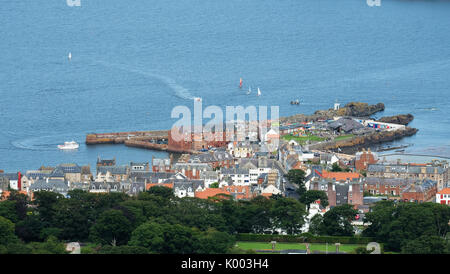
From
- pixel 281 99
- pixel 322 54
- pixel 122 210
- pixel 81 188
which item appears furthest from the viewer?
pixel 322 54

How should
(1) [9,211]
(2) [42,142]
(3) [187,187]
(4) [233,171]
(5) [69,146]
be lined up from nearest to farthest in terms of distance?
1. (1) [9,211]
2. (3) [187,187]
3. (4) [233,171]
4. (5) [69,146]
5. (2) [42,142]

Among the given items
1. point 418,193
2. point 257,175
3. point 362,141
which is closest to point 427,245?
point 418,193

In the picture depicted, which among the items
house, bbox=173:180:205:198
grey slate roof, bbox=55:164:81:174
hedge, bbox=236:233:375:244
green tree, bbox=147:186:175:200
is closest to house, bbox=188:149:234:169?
house, bbox=173:180:205:198

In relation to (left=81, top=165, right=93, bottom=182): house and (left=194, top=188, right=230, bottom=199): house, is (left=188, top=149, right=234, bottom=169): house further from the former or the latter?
(left=194, top=188, right=230, bottom=199): house

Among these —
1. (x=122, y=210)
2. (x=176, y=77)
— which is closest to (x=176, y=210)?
(x=122, y=210)

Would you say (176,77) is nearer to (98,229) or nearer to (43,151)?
(43,151)

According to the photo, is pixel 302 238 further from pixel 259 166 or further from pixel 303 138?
pixel 303 138

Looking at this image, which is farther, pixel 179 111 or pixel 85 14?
pixel 85 14
